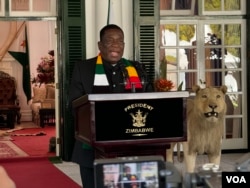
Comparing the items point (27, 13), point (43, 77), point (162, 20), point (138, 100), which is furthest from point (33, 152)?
point (138, 100)

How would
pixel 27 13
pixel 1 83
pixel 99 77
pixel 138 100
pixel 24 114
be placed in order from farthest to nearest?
pixel 24 114
pixel 1 83
pixel 27 13
pixel 99 77
pixel 138 100

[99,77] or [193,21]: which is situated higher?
[193,21]

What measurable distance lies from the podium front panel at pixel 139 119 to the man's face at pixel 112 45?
1.08 ft

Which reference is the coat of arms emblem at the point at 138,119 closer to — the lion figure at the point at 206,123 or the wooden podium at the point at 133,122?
the wooden podium at the point at 133,122

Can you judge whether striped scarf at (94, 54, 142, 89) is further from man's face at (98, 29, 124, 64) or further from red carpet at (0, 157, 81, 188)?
red carpet at (0, 157, 81, 188)

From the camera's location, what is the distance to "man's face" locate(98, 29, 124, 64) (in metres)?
2.87

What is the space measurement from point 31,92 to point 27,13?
719cm

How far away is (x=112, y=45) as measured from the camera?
2.87 meters

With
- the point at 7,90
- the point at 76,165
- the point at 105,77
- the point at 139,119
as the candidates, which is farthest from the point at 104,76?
the point at 7,90

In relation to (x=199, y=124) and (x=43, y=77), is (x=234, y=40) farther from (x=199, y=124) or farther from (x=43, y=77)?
(x=43, y=77)

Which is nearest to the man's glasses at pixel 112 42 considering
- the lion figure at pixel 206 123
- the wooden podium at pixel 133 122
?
the wooden podium at pixel 133 122

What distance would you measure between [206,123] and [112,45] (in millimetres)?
2528

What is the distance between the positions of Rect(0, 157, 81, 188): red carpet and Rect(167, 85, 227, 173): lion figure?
158cm

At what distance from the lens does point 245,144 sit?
8.52m
